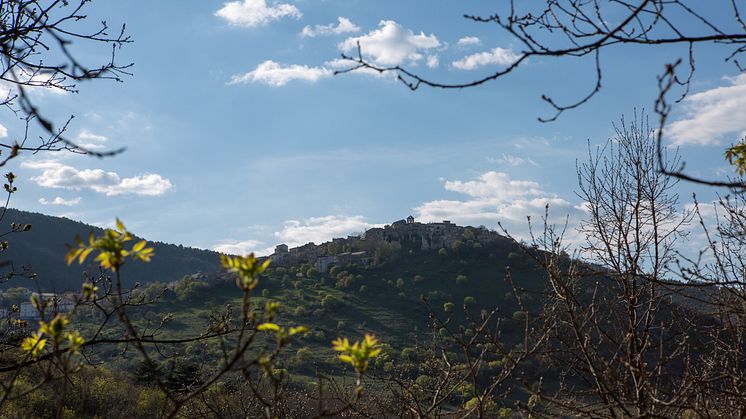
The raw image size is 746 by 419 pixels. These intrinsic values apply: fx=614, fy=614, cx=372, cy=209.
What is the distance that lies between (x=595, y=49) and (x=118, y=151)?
202cm

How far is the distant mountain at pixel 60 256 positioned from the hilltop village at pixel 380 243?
50.3 feet

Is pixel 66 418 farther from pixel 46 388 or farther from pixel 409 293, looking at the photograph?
pixel 409 293

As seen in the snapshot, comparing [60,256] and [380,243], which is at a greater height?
[380,243]

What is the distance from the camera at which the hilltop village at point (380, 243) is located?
73.6 m

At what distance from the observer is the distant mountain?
63.1 m

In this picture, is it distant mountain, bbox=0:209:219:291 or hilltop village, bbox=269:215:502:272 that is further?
hilltop village, bbox=269:215:502:272

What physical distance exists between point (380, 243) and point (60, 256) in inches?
1459

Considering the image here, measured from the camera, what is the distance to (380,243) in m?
76.2

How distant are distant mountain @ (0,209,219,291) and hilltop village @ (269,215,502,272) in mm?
15343

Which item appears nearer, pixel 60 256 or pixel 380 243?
pixel 60 256

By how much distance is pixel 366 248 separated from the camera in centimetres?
7862

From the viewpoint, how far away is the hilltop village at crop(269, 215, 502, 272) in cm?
7362

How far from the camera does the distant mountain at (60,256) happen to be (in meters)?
63.1

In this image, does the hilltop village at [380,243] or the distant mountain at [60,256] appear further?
the hilltop village at [380,243]
